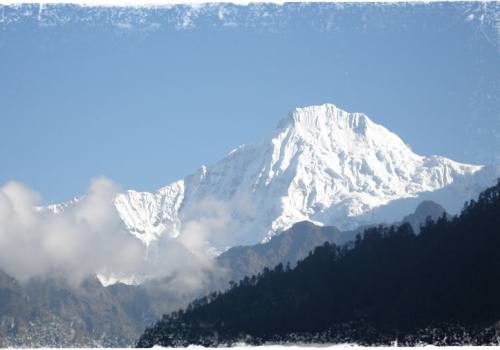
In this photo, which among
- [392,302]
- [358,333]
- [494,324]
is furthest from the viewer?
[392,302]

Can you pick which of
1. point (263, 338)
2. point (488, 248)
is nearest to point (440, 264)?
point (488, 248)

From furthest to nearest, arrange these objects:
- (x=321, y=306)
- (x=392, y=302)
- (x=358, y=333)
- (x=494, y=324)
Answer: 1. (x=321, y=306)
2. (x=392, y=302)
3. (x=358, y=333)
4. (x=494, y=324)

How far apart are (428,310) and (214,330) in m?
35.0

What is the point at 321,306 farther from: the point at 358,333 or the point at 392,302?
the point at 358,333

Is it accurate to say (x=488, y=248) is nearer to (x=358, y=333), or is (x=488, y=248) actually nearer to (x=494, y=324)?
(x=358, y=333)

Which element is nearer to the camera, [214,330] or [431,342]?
[431,342]

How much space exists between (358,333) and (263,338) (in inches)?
609

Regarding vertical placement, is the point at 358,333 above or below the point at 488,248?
below

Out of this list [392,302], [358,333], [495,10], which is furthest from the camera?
[392,302]

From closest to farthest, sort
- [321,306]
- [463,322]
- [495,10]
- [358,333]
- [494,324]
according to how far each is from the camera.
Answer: [495,10] → [494,324] → [463,322] → [358,333] → [321,306]

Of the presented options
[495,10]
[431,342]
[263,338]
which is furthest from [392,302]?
[495,10]

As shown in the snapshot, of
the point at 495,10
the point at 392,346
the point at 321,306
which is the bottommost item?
the point at 392,346

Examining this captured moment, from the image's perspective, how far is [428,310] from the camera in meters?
170

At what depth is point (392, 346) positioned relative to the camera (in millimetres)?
136000
